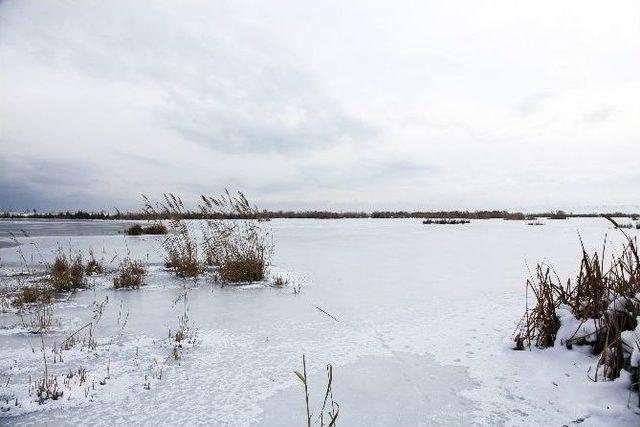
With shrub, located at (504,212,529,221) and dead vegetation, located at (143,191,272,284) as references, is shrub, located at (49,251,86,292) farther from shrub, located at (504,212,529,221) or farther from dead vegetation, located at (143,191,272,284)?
shrub, located at (504,212,529,221)

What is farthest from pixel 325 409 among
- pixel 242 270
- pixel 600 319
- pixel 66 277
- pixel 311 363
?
pixel 66 277

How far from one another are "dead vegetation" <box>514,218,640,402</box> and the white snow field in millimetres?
124

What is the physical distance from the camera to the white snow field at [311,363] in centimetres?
260

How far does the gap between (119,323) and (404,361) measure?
→ 10.7ft

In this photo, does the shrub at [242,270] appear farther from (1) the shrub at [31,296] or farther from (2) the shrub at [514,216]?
(2) the shrub at [514,216]

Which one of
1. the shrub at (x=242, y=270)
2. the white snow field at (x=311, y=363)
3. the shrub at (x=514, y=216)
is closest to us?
the white snow field at (x=311, y=363)

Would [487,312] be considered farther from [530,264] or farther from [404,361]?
[530,264]

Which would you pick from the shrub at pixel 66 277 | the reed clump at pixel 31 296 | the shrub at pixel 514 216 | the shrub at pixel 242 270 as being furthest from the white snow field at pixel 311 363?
the shrub at pixel 514 216

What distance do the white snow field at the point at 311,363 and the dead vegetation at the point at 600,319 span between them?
124 millimetres

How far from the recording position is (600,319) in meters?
3.13

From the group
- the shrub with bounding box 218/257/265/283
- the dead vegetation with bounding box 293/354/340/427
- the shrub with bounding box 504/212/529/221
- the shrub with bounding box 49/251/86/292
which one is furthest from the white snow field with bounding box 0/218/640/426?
the shrub with bounding box 504/212/529/221

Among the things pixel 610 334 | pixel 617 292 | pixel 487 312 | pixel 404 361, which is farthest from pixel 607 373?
pixel 487 312

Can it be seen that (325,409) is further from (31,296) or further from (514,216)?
(514,216)

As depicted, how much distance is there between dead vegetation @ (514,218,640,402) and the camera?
2756mm
